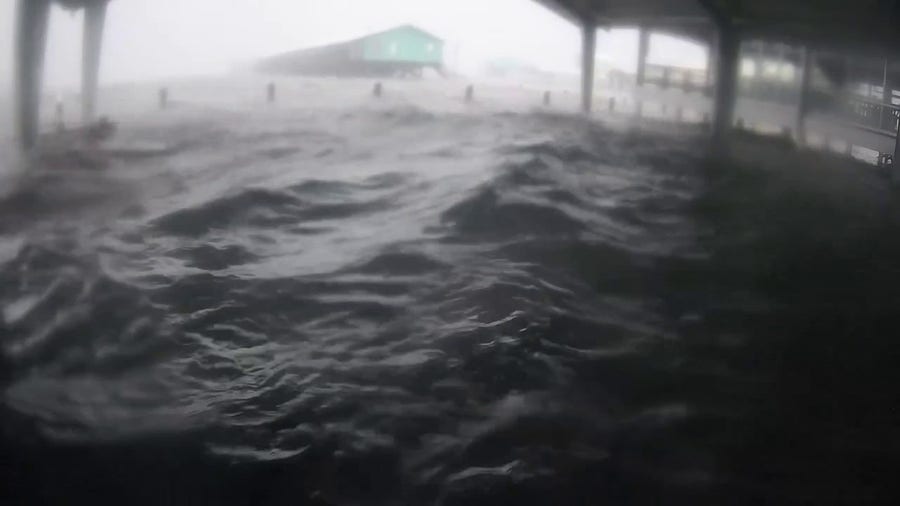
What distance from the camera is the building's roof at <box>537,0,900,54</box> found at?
3432mm

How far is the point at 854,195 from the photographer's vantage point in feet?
11.2

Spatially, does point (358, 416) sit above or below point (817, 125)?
below

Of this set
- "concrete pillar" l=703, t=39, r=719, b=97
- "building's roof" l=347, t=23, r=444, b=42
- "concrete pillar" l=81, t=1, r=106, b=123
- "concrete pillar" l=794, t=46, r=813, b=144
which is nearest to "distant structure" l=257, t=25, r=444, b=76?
"building's roof" l=347, t=23, r=444, b=42

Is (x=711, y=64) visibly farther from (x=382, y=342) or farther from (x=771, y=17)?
(x=382, y=342)

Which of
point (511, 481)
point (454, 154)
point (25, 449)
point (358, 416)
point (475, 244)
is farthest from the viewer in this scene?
point (454, 154)

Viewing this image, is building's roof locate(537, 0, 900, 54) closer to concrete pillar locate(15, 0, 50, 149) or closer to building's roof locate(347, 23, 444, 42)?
building's roof locate(347, 23, 444, 42)

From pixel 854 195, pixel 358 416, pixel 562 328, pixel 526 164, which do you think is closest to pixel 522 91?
pixel 526 164

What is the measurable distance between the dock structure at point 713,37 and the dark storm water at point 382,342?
382 millimetres

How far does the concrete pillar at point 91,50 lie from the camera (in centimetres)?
296

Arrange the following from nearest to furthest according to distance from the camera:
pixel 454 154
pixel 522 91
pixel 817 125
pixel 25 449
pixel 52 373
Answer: pixel 25 449, pixel 52 373, pixel 817 125, pixel 454 154, pixel 522 91

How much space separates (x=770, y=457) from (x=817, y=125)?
266cm

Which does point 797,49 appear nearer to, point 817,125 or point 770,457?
point 817,125

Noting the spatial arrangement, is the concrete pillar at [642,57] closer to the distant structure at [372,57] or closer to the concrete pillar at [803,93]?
the concrete pillar at [803,93]

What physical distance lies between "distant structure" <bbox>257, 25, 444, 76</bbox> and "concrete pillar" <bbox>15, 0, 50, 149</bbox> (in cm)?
105
